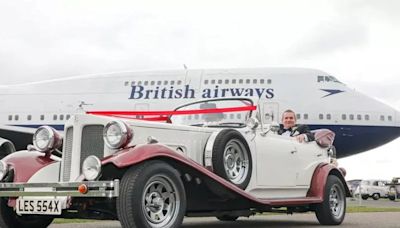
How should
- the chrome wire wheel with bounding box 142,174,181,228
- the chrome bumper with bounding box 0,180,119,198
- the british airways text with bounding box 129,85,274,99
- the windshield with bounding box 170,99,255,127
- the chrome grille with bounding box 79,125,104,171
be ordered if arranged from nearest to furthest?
the chrome bumper with bounding box 0,180,119,198, the chrome wire wheel with bounding box 142,174,181,228, the chrome grille with bounding box 79,125,104,171, the windshield with bounding box 170,99,255,127, the british airways text with bounding box 129,85,274,99

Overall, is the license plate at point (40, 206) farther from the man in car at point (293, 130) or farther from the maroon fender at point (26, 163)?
the man in car at point (293, 130)

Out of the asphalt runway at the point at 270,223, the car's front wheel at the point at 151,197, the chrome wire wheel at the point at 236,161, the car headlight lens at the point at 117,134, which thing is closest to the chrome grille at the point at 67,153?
the car headlight lens at the point at 117,134

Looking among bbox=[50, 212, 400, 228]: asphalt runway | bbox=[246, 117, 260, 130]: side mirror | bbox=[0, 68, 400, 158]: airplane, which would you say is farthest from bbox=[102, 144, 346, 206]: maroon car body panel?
bbox=[0, 68, 400, 158]: airplane

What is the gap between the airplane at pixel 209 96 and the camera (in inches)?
776

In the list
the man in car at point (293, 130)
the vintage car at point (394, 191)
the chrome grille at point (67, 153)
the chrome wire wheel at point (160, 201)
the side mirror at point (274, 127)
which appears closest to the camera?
the chrome wire wheel at point (160, 201)

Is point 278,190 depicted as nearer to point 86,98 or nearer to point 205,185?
point 205,185

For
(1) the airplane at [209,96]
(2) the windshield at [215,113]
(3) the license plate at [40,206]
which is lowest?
(3) the license plate at [40,206]

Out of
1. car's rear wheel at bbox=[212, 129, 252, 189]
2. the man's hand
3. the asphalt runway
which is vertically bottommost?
the asphalt runway

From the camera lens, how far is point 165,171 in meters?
4.77

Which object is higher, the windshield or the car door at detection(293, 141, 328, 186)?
the windshield

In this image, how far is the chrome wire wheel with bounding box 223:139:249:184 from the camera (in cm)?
568

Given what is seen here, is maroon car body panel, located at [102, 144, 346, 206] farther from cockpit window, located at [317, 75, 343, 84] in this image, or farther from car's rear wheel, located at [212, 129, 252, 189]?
cockpit window, located at [317, 75, 343, 84]

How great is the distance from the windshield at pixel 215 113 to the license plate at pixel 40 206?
2.06 metres

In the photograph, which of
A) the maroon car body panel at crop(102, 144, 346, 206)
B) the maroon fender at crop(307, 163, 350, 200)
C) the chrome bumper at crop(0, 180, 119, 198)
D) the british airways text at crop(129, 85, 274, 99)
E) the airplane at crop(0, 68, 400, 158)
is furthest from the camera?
the british airways text at crop(129, 85, 274, 99)
